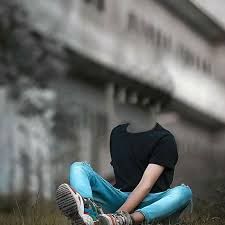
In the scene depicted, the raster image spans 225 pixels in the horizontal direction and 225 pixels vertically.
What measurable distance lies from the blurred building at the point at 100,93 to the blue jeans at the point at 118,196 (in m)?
1.05

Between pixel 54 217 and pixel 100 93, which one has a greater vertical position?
pixel 100 93

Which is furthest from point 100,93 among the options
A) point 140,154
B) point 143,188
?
point 143,188

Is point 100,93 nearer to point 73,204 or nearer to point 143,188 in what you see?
point 143,188

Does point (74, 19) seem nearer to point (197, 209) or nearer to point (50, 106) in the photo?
point (50, 106)

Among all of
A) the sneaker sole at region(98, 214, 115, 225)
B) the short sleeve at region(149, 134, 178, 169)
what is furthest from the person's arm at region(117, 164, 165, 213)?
the sneaker sole at region(98, 214, 115, 225)

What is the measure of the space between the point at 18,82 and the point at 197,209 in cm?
417

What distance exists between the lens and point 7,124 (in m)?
6.59

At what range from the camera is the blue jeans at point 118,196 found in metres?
2.23

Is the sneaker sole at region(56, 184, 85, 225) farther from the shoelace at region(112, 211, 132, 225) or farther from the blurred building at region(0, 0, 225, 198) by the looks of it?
the blurred building at region(0, 0, 225, 198)

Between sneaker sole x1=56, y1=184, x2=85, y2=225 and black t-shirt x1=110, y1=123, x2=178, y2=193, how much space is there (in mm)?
352

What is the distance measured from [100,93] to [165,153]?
6.39 meters

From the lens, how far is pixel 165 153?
2.30m

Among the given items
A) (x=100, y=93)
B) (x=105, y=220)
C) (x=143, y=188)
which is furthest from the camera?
(x=100, y=93)

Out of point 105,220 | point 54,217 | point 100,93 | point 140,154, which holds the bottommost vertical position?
point 54,217
